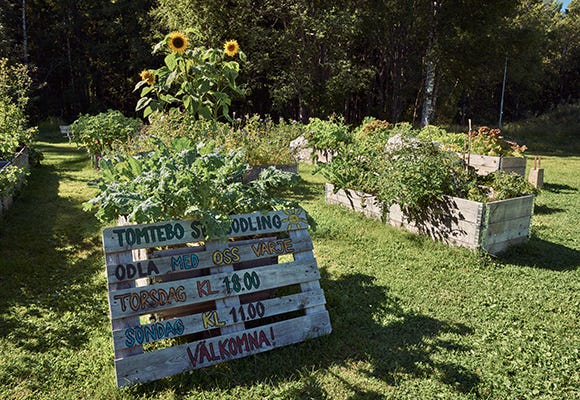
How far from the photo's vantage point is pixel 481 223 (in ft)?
15.5

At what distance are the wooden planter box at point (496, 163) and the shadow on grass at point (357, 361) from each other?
5.09 meters

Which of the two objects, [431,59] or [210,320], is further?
[431,59]

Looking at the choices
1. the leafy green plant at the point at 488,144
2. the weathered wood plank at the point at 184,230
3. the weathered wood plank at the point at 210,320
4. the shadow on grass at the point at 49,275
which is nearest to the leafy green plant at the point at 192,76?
the shadow on grass at the point at 49,275

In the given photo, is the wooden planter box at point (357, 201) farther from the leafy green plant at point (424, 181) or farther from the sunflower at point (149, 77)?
the sunflower at point (149, 77)

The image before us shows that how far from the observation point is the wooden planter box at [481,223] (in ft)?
15.5

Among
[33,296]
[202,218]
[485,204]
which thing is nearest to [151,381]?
[202,218]

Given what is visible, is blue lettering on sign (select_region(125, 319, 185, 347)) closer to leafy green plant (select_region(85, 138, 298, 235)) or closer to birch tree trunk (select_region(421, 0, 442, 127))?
leafy green plant (select_region(85, 138, 298, 235))

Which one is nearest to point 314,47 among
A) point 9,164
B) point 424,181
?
point 9,164

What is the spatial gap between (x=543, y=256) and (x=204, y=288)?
Answer: 13.7ft

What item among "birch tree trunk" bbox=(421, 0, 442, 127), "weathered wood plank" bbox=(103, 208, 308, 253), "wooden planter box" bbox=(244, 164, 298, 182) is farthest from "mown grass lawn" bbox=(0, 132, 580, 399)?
"birch tree trunk" bbox=(421, 0, 442, 127)

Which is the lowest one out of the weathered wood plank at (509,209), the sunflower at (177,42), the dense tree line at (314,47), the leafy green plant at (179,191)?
the weathered wood plank at (509,209)

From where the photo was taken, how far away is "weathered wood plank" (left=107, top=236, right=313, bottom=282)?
2.84 meters

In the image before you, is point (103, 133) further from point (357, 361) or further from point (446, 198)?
point (357, 361)

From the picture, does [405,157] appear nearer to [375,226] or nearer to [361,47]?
[375,226]
